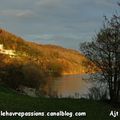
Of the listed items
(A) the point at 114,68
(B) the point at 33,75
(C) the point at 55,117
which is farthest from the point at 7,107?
(B) the point at 33,75

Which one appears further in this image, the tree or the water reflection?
the water reflection

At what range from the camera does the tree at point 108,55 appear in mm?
27547

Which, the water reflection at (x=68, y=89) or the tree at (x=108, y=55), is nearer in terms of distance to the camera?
the tree at (x=108, y=55)

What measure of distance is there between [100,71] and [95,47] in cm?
176

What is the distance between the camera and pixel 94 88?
3033 centimetres

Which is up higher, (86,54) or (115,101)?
(86,54)

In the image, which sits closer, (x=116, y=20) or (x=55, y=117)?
(x=55, y=117)

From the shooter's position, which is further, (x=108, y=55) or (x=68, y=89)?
(x=68, y=89)

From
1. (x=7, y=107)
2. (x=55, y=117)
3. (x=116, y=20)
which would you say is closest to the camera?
(x=55, y=117)

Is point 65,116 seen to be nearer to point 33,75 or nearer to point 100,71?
point 100,71

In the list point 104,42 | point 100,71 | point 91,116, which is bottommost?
point 91,116

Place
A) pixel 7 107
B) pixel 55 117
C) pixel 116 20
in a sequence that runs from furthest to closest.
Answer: pixel 116 20
pixel 7 107
pixel 55 117

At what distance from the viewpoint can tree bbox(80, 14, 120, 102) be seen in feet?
90.4

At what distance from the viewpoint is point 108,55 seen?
28047 millimetres
